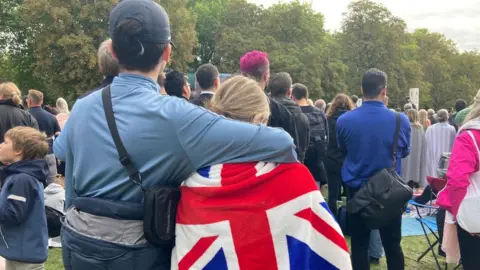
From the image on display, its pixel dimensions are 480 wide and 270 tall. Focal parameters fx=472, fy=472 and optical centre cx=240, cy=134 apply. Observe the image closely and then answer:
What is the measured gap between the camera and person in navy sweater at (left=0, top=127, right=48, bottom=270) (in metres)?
3.35

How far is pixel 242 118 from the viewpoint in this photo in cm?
180

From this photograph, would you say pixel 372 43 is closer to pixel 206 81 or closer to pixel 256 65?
pixel 206 81

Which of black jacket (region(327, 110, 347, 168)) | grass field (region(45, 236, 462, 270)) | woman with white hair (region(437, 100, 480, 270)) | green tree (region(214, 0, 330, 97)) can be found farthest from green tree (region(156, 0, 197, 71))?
woman with white hair (region(437, 100, 480, 270))

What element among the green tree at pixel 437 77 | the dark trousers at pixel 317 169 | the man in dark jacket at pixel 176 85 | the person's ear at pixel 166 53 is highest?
the person's ear at pixel 166 53

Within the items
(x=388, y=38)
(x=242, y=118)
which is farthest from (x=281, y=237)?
(x=388, y=38)

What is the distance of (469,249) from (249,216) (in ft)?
7.31

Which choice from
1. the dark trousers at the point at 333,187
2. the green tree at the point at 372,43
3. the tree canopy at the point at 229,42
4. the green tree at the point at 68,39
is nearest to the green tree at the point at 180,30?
the tree canopy at the point at 229,42

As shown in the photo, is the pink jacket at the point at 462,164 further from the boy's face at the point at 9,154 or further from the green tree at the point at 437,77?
the green tree at the point at 437,77

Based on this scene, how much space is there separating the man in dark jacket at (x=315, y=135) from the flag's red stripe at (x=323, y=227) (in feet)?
14.5

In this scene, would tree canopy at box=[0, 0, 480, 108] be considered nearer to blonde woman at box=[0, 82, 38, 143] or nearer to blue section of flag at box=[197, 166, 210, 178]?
blonde woman at box=[0, 82, 38, 143]

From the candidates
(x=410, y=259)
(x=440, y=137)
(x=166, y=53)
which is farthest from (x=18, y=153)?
(x=440, y=137)

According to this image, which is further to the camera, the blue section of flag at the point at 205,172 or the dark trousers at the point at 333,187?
the dark trousers at the point at 333,187

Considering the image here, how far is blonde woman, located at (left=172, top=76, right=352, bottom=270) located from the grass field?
4016 millimetres

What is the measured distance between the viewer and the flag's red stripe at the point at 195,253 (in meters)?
1.61
